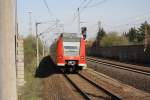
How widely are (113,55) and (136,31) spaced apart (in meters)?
61.3

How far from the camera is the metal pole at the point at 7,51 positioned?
4910 mm

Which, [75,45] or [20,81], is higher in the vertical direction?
[75,45]

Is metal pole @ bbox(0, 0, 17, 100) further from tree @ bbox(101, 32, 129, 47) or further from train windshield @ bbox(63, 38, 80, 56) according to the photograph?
tree @ bbox(101, 32, 129, 47)

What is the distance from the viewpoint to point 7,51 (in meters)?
4.97

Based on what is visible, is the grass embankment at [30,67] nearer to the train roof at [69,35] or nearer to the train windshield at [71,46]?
the train windshield at [71,46]

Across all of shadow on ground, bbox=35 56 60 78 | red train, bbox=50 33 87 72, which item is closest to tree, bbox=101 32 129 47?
shadow on ground, bbox=35 56 60 78

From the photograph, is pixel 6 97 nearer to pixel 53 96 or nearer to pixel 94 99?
pixel 94 99

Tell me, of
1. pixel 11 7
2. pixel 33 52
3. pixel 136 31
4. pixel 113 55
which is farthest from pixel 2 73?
pixel 136 31

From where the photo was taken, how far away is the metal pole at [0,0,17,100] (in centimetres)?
491

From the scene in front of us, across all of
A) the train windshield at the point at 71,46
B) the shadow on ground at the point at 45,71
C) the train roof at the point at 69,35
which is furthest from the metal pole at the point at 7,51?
the shadow on ground at the point at 45,71

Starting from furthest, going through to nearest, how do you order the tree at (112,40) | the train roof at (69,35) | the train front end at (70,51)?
the tree at (112,40) < the train roof at (69,35) < the train front end at (70,51)

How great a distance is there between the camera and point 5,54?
4.95 meters

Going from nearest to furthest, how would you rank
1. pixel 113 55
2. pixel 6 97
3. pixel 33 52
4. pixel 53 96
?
pixel 6 97 → pixel 53 96 → pixel 33 52 → pixel 113 55

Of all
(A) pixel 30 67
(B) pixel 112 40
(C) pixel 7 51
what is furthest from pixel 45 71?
(B) pixel 112 40
